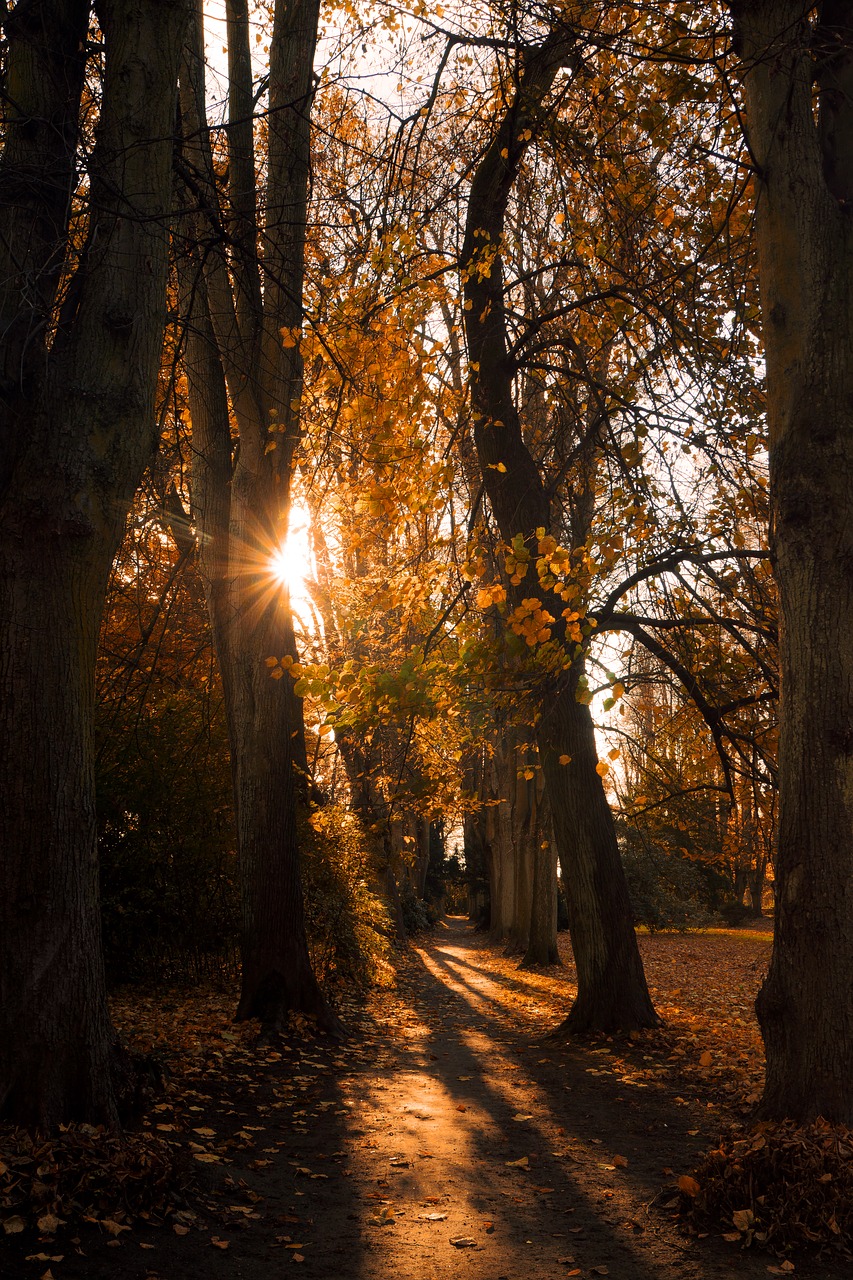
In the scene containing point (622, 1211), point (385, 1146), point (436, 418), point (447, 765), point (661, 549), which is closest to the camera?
point (622, 1211)

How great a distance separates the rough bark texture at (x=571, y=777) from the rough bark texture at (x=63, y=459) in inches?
181

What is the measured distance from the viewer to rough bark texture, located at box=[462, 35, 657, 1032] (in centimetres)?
894

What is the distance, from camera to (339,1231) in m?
4.29

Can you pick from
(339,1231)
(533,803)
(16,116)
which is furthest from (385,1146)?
(533,803)

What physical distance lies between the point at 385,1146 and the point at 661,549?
5.36 metres

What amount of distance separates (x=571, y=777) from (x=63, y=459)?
617 cm

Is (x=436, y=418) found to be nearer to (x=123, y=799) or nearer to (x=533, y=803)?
(x=123, y=799)

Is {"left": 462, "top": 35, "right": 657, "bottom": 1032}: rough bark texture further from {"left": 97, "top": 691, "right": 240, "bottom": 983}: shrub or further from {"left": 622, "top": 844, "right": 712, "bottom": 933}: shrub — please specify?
{"left": 622, "top": 844, "right": 712, "bottom": 933}: shrub

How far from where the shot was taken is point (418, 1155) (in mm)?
5523

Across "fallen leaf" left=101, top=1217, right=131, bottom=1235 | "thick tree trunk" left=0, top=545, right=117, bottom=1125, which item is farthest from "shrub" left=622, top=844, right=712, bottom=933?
"fallen leaf" left=101, top=1217, right=131, bottom=1235

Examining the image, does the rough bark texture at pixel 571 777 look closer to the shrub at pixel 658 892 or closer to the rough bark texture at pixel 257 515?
the rough bark texture at pixel 257 515

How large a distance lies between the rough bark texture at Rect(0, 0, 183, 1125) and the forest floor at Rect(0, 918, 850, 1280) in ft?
1.80

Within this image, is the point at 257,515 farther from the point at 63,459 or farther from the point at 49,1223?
the point at 49,1223

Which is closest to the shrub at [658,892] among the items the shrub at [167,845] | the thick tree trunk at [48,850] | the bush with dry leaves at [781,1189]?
the shrub at [167,845]
